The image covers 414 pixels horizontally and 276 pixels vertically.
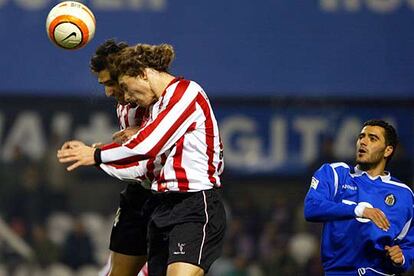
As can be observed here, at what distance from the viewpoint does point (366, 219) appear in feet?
22.3

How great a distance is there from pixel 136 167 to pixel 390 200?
4.82 ft

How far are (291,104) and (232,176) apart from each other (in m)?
0.88

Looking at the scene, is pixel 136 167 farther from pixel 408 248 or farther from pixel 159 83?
pixel 408 248

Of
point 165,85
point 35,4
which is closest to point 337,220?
point 165,85

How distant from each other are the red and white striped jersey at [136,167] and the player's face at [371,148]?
1.22 meters

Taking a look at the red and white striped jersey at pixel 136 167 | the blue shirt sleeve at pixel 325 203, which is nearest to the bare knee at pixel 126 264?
the red and white striped jersey at pixel 136 167

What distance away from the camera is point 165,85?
643 cm

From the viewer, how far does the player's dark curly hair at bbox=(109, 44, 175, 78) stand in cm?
636

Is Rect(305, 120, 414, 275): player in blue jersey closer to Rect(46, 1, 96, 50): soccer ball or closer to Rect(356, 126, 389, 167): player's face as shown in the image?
Rect(356, 126, 389, 167): player's face

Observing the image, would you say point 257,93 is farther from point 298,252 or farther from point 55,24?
point 55,24

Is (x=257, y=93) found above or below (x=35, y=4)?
below

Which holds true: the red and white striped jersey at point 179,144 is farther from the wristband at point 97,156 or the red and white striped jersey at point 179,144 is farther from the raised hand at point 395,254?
the raised hand at point 395,254

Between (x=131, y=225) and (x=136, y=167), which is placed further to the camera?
(x=131, y=225)

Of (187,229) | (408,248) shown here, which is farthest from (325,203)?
(187,229)
